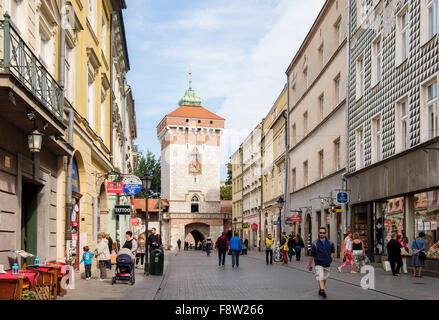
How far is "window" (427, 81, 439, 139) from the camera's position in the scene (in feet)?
66.9

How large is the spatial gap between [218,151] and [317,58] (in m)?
51.6

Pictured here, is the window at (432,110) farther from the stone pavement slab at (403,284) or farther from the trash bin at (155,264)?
the trash bin at (155,264)

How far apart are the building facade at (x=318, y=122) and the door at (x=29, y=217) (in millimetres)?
19281

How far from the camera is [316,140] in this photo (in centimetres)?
3809

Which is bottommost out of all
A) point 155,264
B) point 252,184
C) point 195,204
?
point 155,264

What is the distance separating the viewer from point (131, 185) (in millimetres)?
26047

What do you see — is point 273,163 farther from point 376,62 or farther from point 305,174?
point 376,62

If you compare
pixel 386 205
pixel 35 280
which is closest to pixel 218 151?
pixel 386 205

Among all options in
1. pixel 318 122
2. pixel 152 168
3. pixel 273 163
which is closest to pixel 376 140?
pixel 318 122

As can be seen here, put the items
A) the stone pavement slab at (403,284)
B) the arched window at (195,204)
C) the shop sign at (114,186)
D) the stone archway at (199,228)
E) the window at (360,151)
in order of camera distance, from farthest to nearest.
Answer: the arched window at (195,204)
the stone archway at (199,228)
the window at (360,151)
the shop sign at (114,186)
the stone pavement slab at (403,284)

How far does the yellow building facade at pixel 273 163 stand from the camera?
51.3 m

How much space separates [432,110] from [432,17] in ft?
A: 10.1

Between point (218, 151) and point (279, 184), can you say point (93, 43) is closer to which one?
point (279, 184)

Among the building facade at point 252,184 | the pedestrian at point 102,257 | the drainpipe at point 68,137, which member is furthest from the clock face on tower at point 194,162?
the drainpipe at point 68,137
